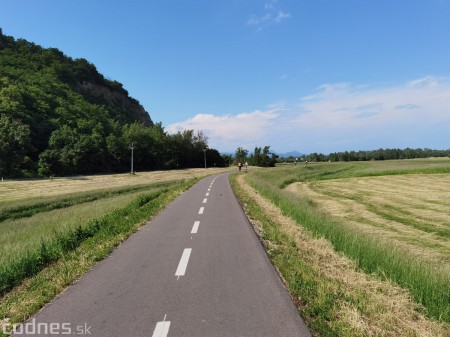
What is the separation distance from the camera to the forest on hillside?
63.5m

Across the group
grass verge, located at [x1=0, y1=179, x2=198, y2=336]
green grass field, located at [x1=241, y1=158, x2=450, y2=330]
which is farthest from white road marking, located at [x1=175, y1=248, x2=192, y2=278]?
green grass field, located at [x1=241, y1=158, x2=450, y2=330]

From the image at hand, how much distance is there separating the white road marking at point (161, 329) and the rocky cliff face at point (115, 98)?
130127 millimetres

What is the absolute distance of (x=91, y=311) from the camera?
16.2 feet

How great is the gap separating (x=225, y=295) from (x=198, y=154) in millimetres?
101705

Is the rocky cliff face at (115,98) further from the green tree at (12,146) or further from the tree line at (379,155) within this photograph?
the tree line at (379,155)

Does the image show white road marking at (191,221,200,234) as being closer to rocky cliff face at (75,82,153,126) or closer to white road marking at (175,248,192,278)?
white road marking at (175,248,192,278)

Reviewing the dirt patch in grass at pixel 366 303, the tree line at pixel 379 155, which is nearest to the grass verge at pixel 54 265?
the dirt patch in grass at pixel 366 303

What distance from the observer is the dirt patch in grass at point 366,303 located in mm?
Result: 4281

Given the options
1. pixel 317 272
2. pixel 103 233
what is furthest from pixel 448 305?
pixel 103 233

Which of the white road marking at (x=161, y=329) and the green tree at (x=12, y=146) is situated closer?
the white road marking at (x=161, y=329)

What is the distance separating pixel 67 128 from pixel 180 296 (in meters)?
80.4

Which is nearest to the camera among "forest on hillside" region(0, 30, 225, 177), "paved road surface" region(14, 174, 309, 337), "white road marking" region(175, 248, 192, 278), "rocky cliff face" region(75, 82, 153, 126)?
"paved road surface" region(14, 174, 309, 337)

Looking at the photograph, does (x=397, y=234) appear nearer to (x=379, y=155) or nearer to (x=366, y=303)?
(x=366, y=303)

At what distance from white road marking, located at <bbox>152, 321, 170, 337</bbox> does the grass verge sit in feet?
6.80
